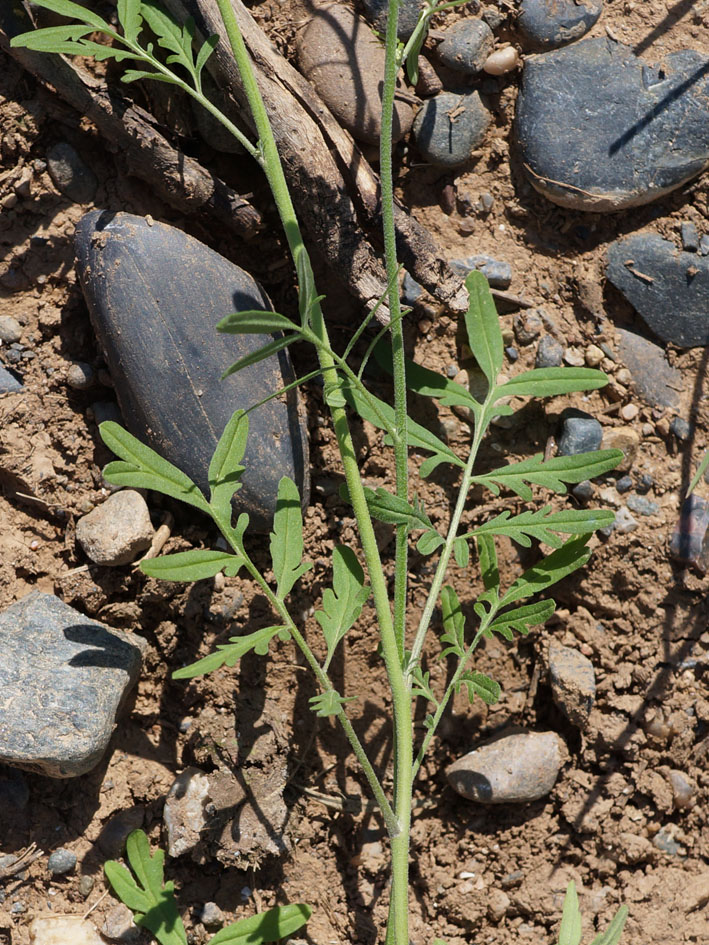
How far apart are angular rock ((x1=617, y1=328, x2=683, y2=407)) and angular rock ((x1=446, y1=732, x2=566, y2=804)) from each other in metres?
1.23

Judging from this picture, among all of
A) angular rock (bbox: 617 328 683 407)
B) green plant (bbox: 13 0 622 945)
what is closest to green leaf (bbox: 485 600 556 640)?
green plant (bbox: 13 0 622 945)

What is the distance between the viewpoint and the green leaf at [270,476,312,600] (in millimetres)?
2430

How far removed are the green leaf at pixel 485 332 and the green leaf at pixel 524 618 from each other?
0.70m

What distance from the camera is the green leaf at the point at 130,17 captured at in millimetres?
2371

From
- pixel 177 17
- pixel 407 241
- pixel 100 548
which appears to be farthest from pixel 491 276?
pixel 100 548

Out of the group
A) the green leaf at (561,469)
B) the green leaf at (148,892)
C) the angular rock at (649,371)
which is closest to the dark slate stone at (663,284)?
the angular rock at (649,371)

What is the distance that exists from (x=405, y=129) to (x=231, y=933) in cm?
258

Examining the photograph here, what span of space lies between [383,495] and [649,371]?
121cm

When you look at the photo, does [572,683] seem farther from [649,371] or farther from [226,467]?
[226,467]

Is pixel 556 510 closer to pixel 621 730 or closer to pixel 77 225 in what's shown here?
pixel 621 730

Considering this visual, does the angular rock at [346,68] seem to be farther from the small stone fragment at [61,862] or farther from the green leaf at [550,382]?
the small stone fragment at [61,862]

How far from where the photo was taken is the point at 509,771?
274 centimetres

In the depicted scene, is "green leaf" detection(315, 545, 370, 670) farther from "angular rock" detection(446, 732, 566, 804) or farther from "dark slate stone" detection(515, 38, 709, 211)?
"dark slate stone" detection(515, 38, 709, 211)

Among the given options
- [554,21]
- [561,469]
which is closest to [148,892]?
[561,469]
